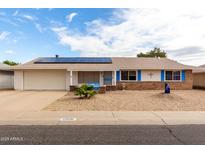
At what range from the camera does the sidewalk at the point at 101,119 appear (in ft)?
25.7

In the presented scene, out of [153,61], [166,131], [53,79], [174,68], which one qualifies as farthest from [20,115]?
[153,61]

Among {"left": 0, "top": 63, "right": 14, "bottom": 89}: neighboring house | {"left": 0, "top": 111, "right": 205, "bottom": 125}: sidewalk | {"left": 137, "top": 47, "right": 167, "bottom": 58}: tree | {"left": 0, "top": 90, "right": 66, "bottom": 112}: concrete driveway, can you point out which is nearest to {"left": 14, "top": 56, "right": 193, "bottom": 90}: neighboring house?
{"left": 0, "top": 63, "right": 14, "bottom": 89}: neighboring house

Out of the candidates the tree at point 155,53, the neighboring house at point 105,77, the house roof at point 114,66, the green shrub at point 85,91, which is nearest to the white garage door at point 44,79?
the neighboring house at point 105,77

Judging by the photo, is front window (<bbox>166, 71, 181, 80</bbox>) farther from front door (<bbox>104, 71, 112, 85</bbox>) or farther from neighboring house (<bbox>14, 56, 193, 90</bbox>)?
front door (<bbox>104, 71, 112, 85</bbox>)

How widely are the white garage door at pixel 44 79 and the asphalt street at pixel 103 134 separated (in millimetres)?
16571

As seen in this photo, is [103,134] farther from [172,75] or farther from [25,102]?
[172,75]

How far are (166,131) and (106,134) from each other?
2.08m

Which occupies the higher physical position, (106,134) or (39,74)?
(39,74)

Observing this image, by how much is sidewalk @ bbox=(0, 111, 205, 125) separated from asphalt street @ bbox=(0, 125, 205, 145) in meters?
0.63

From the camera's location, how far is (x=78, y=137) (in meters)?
5.86

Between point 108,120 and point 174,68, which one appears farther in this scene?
point 174,68

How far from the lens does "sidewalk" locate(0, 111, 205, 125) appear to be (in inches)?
308
